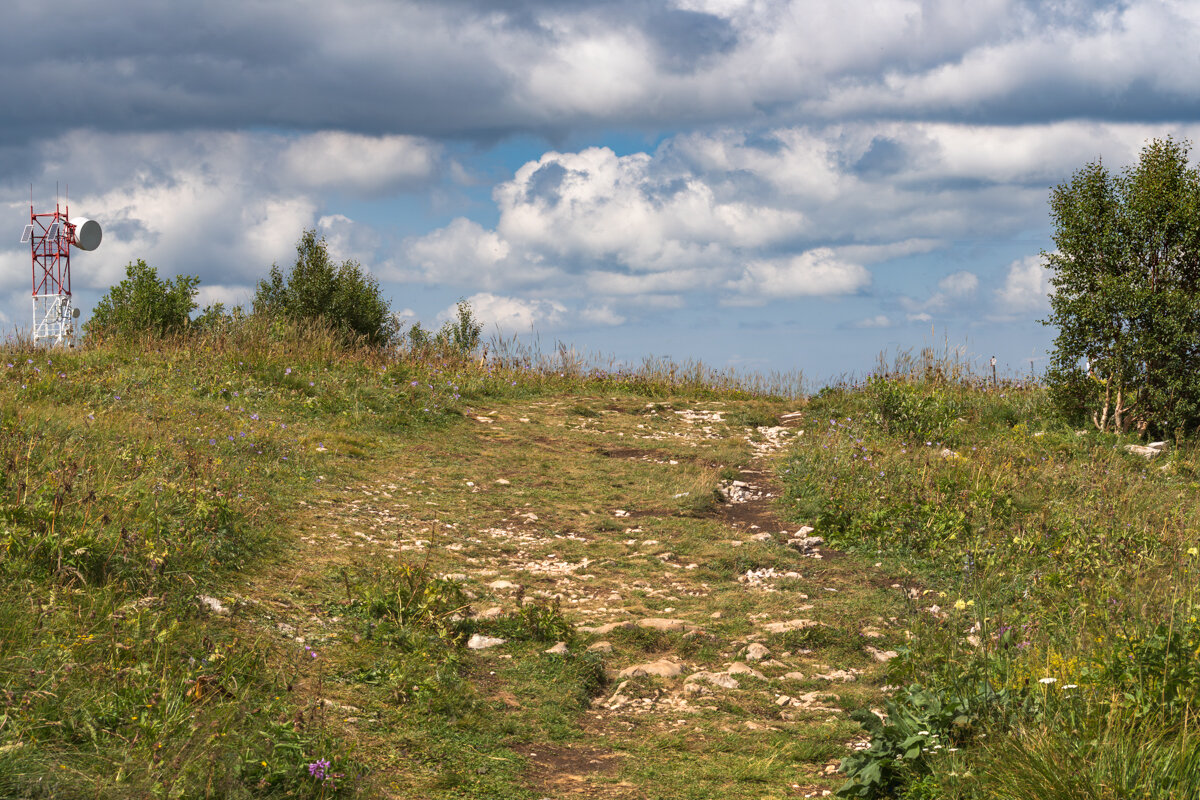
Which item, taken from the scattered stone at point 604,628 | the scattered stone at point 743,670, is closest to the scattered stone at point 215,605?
the scattered stone at point 604,628

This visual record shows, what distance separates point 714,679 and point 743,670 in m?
0.23

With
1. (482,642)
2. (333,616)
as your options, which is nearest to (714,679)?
(482,642)

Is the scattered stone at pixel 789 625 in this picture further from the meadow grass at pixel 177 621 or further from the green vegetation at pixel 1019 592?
the meadow grass at pixel 177 621

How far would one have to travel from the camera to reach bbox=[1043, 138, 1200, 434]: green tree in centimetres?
1241

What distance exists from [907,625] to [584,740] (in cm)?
254

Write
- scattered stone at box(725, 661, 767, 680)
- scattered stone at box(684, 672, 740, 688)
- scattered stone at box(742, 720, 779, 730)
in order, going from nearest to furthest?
scattered stone at box(742, 720, 779, 730) → scattered stone at box(684, 672, 740, 688) → scattered stone at box(725, 661, 767, 680)

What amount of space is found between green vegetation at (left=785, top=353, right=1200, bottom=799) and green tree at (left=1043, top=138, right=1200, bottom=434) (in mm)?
942

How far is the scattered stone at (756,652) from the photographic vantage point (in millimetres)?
5398

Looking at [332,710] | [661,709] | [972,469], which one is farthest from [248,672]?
[972,469]

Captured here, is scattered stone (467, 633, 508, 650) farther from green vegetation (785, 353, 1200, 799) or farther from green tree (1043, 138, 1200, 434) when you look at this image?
green tree (1043, 138, 1200, 434)

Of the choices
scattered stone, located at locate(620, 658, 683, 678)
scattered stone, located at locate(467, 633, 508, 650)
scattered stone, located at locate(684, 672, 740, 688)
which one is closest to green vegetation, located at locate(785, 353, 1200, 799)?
scattered stone, located at locate(684, 672, 740, 688)

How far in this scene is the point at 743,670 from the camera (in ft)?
17.0

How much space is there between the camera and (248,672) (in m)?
4.16

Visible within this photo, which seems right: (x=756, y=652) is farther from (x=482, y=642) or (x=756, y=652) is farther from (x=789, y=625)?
(x=482, y=642)
